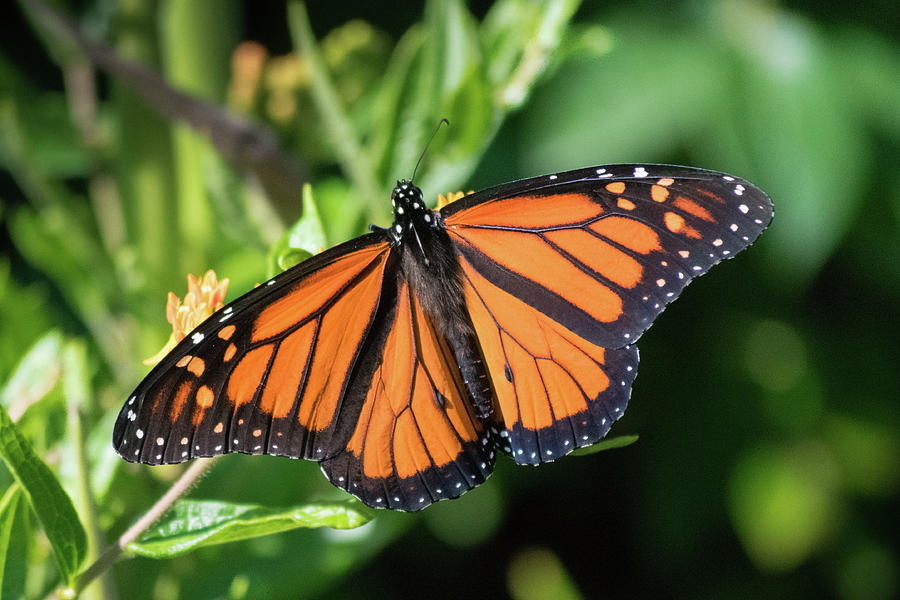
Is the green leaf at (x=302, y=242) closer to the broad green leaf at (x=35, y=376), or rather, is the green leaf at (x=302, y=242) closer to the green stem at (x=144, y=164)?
the broad green leaf at (x=35, y=376)

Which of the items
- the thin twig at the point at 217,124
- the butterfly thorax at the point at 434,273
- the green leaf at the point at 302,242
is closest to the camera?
the green leaf at the point at 302,242

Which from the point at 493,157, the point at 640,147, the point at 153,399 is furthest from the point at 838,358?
the point at 153,399

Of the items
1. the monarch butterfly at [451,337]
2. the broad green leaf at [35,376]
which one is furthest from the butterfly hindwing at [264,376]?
the broad green leaf at [35,376]

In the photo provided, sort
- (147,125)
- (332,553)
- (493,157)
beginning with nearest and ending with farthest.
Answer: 1. (332,553)
2. (147,125)
3. (493,157)

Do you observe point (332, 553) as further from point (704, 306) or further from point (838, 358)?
point (838, 358)

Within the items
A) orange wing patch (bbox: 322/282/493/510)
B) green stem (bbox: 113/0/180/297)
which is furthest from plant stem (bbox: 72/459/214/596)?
green stem (bbox: 113/0/180/297)

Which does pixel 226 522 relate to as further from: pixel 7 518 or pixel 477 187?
pixel 477 187
